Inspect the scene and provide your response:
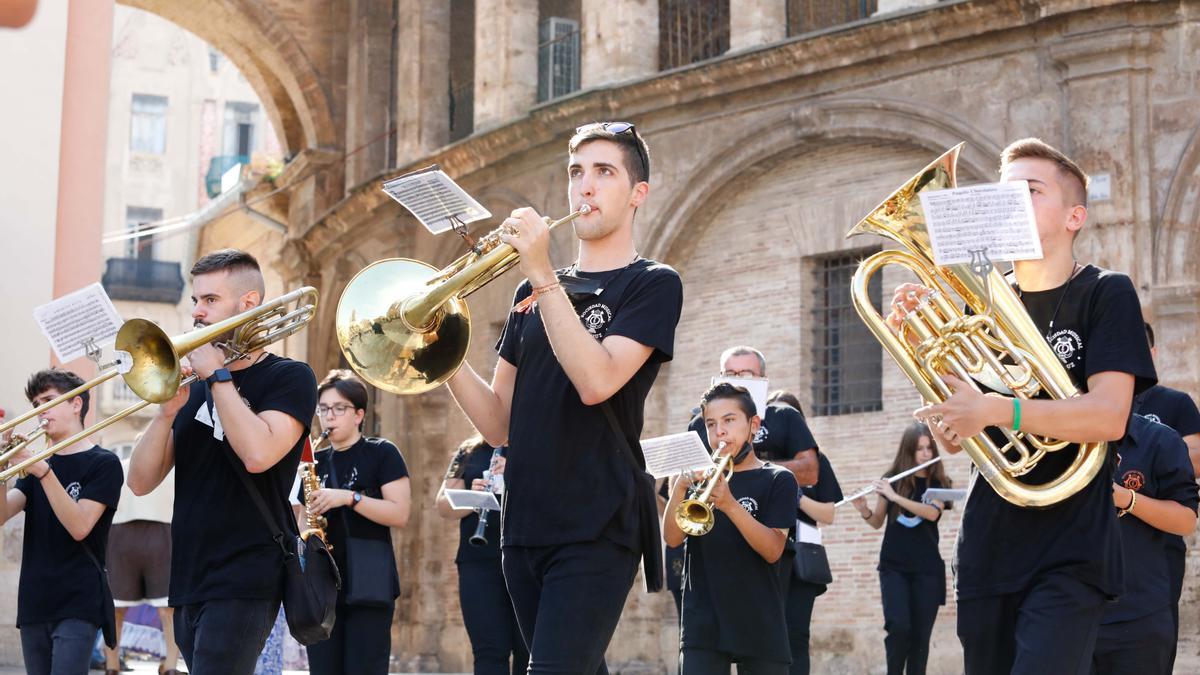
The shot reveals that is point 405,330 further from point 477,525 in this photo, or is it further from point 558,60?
point 558,60

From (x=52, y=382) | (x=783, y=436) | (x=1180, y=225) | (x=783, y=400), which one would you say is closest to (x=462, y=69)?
(x=1180, y=225)

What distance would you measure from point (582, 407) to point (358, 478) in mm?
3890

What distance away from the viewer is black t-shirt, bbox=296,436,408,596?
8633 mm

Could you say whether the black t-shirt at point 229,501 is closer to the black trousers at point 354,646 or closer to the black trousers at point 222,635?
the black trousers at point 222,635

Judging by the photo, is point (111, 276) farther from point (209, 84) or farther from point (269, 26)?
point (269, 26)

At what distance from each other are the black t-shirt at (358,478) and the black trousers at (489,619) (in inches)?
42.6

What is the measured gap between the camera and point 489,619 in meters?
9.91

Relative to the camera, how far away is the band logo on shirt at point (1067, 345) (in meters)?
5.40

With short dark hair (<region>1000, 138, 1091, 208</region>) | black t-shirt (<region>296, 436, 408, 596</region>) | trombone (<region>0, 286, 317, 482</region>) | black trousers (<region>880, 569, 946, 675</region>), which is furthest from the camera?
black trousers (<region>880, 569, 946, 675</region>)

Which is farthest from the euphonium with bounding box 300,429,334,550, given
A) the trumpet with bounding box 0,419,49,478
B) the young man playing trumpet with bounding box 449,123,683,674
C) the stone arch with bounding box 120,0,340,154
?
the stone arch with bounding box 120,0,340,154

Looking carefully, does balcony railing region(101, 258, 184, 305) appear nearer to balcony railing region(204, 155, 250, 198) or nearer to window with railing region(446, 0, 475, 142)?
balcony railing region(204, 155, 250, 198)

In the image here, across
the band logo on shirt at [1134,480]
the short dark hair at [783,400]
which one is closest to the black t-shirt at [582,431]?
the band logo on shirt at [1134,480]

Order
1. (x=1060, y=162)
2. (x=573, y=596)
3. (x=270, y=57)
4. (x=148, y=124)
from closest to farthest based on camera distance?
(x=573, y=596), (x=1060, y=162), (x=270, y=57), (x=148, y=124)

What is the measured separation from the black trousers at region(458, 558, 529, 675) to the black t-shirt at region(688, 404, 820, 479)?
1.69 meters
